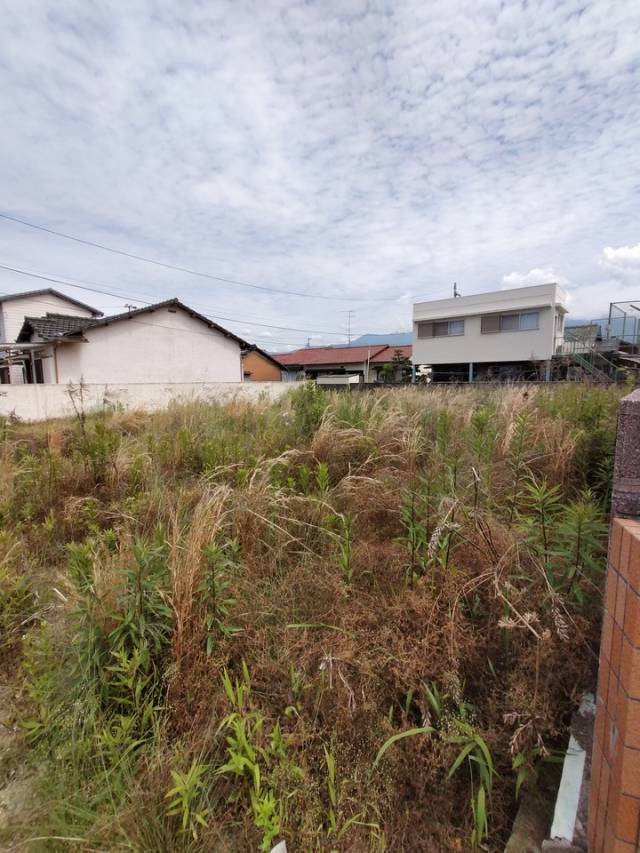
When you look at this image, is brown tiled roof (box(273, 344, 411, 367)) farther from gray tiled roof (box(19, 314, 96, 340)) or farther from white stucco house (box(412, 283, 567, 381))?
gray tiled roof (box(19, 314, 96, 340))

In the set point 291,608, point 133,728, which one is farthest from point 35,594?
point 291,608

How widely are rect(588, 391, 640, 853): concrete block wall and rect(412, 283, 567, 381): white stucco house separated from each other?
17.4 meters

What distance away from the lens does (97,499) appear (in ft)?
9.80

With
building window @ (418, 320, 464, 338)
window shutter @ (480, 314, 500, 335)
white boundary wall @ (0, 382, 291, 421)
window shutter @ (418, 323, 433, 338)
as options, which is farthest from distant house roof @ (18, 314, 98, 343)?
window shutter @ (480, 314, 500, 335)

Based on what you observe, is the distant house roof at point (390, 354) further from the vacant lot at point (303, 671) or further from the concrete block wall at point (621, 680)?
the concrete block wall at point (621, 680)

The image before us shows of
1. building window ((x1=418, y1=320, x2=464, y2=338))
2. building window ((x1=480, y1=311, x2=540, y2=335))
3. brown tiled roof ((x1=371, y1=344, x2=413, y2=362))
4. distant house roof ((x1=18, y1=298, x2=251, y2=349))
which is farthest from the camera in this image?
brown tiled roof ((x1=371, y1=344, x2=413, y2=362))

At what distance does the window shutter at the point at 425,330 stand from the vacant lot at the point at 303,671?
69.7ft

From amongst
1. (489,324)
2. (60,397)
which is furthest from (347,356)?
(60,397)

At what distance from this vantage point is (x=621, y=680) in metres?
0.84

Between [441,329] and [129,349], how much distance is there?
1637 centimetres

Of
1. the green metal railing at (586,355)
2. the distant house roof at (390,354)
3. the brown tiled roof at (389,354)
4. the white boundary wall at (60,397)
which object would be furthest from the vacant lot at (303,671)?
the brown tiled roof at (389,354)

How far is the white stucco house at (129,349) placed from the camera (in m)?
15.6

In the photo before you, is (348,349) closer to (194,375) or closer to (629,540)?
(194,375)

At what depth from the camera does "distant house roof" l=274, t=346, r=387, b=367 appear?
1331 inches
